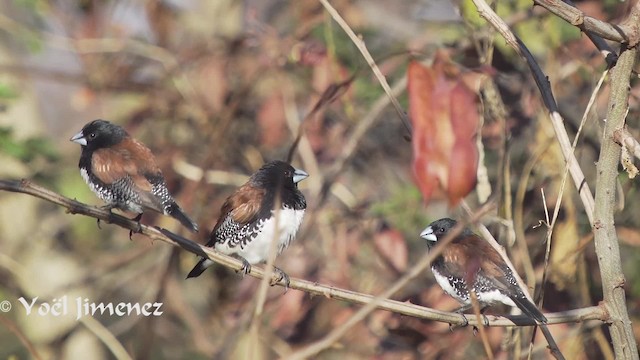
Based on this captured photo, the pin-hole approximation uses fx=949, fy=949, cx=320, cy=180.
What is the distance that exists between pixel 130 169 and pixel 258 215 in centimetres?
47

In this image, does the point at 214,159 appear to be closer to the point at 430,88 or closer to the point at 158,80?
the point at 158,80

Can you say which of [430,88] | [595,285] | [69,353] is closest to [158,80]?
[69,353]

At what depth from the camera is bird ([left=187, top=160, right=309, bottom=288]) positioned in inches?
120

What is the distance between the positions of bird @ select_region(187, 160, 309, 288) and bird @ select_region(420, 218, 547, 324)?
0.46 metres

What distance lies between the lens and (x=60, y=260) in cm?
656

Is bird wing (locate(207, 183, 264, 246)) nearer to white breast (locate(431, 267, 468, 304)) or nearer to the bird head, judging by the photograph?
the bird head

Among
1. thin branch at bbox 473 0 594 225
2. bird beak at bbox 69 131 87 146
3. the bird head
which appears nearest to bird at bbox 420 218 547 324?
thin branch at bbox 473 0 594 225

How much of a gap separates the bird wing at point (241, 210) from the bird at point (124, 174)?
312 millimetres

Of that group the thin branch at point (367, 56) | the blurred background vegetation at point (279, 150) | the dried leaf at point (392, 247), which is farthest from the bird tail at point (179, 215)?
the dried leaf at point (392, 247)

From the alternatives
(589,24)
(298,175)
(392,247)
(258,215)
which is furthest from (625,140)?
(392,247)

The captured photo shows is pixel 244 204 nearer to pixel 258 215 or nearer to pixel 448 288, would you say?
pixel 258 215

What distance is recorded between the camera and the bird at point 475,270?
9.70 ft

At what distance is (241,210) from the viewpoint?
10.2 ft

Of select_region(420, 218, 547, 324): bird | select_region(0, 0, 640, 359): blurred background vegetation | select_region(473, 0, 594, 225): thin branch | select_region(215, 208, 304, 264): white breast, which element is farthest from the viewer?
select_region(0, 0, 640, 359): blurred background vegetation
